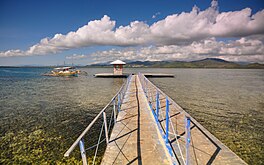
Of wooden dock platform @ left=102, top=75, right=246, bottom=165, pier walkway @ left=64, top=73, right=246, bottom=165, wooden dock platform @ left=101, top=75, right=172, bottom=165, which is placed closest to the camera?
pier walkway @ left=64, top=73, right=246, bottom=165

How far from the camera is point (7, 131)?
9422 mm

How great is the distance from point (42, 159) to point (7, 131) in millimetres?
4774

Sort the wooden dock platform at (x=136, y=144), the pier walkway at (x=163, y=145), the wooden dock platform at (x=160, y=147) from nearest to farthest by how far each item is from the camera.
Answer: the pier walkway at (x=163, y=145) < the wooden dock platform at (x=160, y=147) < the wooden dock platform at (x=136, y=144)

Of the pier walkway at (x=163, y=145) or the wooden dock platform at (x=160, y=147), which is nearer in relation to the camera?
the pier walkway at (x=163, y=145)

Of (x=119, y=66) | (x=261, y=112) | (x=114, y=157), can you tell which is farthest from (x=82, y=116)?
(x=119, y=66)

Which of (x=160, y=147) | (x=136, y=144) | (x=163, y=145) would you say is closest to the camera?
(x=160, y=147)

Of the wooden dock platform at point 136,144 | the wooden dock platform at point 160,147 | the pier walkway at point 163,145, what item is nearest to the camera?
the pier walkway at point 163,145

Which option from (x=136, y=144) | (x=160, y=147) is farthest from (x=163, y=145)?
(x=136, y=144)

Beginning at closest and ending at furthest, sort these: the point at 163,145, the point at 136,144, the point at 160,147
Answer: the point at 160,147 → the point at 163,145 → the point at 136,144

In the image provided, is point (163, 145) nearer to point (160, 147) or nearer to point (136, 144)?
point (160, 147)

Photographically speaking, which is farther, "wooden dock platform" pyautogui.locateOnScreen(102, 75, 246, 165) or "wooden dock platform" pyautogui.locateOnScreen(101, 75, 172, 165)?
"wooden dock platform" pyautogui.locateOnScreen(101, 75, 172, 165)

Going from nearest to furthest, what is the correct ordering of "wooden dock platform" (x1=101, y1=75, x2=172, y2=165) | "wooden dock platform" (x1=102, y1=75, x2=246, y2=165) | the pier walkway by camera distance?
1. the pier walkway
2. "wooden dock platform" (x1=102, y1=75, x2=246, y2=165)
3. "wooden dock platform" (x1=101, y1=75, x2=172, y2=165)

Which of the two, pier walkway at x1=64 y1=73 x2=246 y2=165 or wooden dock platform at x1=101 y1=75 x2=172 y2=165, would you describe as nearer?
pier walkway at x1=64 y1=73 x2=246 y2=165

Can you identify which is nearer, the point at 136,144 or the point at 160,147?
the point at 160,147
